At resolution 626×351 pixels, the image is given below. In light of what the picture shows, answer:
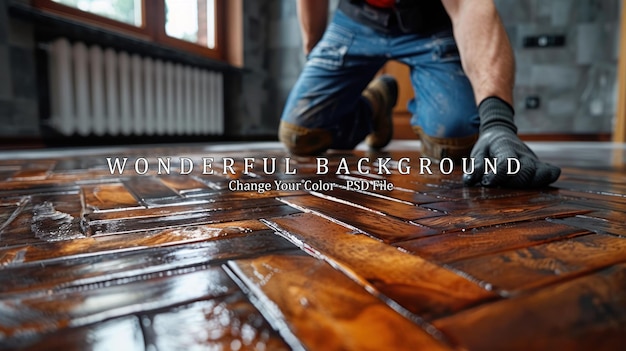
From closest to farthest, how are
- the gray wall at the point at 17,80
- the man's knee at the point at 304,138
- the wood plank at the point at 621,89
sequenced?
1. the man's knee at the point at 304,138
2. the gray wall at the point at 17,80
3. the wood plank at the point at 621,89

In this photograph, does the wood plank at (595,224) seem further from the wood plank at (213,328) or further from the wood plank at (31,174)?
the wood plank at (31,174)

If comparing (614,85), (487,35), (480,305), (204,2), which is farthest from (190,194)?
(614,85)

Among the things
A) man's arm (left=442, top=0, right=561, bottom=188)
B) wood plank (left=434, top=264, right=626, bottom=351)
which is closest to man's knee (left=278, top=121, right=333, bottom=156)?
man's arm (left=442, top=0, right=561, bottom=188)

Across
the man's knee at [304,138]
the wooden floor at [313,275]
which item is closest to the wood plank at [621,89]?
the man's knee at [304,138]

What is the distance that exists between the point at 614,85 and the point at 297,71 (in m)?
2.69

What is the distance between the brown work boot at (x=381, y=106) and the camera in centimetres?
180

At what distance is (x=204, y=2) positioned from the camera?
348cm

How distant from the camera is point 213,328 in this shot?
0.25 metres

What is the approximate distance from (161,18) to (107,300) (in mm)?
3038

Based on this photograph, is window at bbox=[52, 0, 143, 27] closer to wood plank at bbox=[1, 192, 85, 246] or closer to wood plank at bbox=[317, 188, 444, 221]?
wood plank at bbox=[1, 192, 85, 246]

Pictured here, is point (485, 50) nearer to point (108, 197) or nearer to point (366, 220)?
point (366, 220)

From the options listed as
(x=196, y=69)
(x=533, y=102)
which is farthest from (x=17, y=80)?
(x=533, y=102)

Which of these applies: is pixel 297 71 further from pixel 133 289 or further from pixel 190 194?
pixel 133 289

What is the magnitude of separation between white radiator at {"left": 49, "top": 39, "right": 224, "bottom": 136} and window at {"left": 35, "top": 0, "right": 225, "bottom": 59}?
206 mm
